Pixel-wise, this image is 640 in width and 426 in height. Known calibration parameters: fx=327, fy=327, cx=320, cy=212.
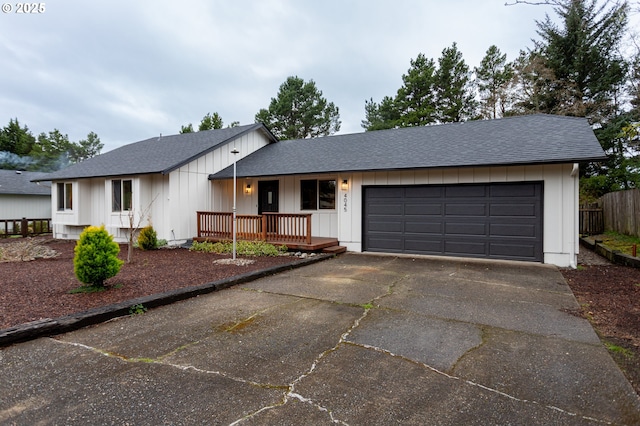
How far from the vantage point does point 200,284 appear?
5.61 meters

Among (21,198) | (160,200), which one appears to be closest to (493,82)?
(160,200)

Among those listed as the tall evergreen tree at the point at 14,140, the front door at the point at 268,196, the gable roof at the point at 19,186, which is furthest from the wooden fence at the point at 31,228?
the tall evergreen tree at the point at 14,140

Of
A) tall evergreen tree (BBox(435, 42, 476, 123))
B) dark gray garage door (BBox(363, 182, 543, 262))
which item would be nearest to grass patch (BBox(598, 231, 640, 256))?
dark gray garage door (BBox(363, 182, 543, 262))

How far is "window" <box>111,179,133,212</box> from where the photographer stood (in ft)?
37.2

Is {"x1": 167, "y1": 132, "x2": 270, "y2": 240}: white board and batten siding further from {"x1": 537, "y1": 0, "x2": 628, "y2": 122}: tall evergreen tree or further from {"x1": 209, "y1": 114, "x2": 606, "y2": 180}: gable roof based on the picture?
{"x1": 537, "y1": 0, "x2": 628, "y2": 122}: tall evergreen tree

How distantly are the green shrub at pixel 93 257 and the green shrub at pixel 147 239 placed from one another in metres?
5.46

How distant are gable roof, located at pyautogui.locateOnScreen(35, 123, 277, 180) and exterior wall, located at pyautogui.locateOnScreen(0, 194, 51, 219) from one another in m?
8.87

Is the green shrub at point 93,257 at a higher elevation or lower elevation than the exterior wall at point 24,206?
lower

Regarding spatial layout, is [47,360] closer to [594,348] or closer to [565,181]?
[594,348]

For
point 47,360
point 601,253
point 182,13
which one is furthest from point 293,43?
point 47,360

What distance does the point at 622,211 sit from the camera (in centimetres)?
1173

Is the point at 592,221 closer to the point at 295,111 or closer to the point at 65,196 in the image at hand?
the point at 65,196

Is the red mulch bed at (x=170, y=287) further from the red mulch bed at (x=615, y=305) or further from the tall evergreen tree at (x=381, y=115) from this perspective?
the tall evergreen tree at (x=381, y=115)

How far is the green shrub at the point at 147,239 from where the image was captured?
10.3m
